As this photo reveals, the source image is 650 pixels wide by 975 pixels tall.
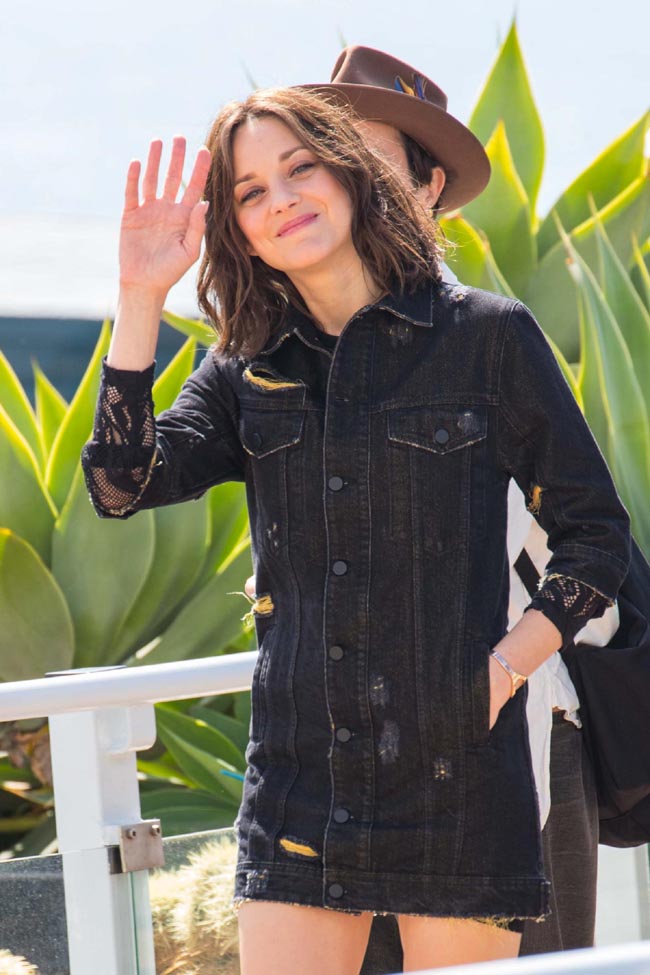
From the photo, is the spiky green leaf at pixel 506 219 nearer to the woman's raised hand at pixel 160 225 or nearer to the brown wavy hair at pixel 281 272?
the brown wavy hair at pixel 281 272

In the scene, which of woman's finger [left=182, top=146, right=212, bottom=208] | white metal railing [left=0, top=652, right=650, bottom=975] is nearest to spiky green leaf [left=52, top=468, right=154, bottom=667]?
white metal railing [left=0, top=652, right=650, bottom=975]

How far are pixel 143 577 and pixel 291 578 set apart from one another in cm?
262

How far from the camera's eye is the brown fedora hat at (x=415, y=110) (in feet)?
7.64

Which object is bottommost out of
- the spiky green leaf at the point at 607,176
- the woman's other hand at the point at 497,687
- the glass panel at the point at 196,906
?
the glass panel at the point at 196,906

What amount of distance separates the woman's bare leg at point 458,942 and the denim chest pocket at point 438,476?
407mm

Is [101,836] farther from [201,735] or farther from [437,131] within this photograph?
[201,735]

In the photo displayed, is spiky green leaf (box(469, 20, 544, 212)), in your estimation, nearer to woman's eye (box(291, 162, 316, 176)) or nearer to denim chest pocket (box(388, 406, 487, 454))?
woman's eye (box(291, 162, 316, 176))

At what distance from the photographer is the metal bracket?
2125 mm

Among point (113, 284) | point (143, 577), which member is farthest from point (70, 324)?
point (143, 577)

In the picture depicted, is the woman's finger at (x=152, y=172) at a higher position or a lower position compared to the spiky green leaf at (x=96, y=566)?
higher

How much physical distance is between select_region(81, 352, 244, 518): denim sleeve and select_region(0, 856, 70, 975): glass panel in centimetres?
68

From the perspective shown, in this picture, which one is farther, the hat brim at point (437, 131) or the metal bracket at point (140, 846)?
the hat brim at point (437, 131)

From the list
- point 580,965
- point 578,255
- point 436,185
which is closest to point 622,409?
point 578,255

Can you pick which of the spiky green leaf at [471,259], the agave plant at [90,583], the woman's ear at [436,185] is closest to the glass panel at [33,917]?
the woman's ear at [436,185]
